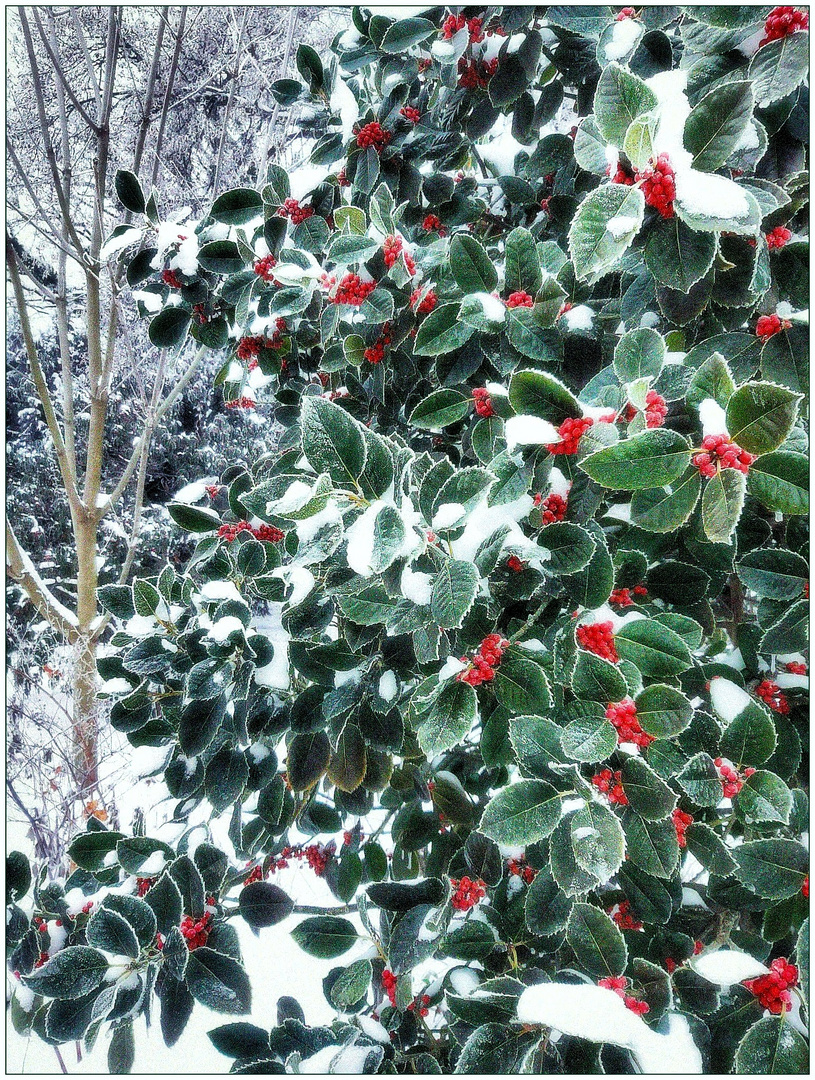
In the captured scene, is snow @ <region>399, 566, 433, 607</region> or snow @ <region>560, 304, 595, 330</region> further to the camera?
snow @ <region>560, 304, 595, 330</region>

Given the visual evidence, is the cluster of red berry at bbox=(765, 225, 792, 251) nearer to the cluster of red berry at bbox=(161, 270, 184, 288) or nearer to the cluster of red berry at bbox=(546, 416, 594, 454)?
the cluster of red berry at bbox=(546, 416, 594, 454)

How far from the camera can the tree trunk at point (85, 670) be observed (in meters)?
2.25

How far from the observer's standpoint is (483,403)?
2.59 feet

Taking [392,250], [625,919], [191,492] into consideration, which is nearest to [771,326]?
[392,250]

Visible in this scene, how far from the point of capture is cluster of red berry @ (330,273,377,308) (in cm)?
90

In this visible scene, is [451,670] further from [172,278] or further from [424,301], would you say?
[172,278]

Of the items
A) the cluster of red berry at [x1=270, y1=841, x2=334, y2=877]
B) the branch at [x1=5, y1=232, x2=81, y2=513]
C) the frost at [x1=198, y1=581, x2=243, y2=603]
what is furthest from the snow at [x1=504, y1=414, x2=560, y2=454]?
the branch at [x1=5, y1=232, x2=81, y2=513]

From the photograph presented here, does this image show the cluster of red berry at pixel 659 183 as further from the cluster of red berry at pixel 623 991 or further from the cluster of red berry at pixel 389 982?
the cluster of red berry at pixel 389 982

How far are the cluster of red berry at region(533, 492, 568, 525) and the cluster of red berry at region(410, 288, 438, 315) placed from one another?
0.40m

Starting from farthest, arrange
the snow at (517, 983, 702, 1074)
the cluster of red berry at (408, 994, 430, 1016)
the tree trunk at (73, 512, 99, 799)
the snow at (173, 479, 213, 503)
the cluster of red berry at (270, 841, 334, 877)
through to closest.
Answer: the tree trunk at (73, 512, 99, 799) < the cluster of red berry at (270, 841, 334, 877) < the snow at (173, 479, 213, 503) < the cluster of red berry at (408, 994, 430, 1016) < the snow at (517, 983, 702, 1074)

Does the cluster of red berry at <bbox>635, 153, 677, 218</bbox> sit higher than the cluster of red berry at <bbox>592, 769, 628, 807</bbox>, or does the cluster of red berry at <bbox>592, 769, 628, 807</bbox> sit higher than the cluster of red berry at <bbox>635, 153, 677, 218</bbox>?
the cluster of red berry at <bbox>635, 153, 677, 218</bbox>

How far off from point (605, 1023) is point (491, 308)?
0.67 meters

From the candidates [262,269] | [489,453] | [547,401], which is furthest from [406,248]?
[547,401]

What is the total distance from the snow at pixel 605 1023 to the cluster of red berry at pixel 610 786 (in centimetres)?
15
